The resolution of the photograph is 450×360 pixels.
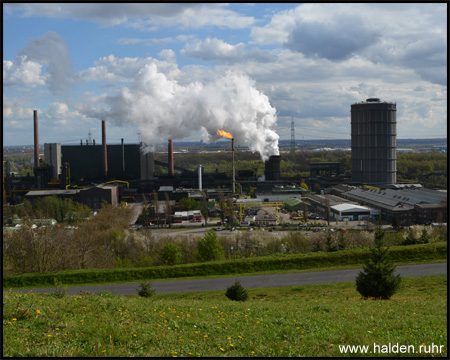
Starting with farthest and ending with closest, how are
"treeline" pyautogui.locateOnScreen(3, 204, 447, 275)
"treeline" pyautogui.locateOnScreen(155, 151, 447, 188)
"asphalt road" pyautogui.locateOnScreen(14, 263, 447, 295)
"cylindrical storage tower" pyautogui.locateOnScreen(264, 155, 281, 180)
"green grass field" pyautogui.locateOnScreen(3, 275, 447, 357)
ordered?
"treeline" pyautogui.locateOnScreen(155, 151, 447, 188)
"cylindrical storage tower" pyautogui.locateOnScreen(264, 155, 281, 180)
"treeline" pyautogui.locateOnScreen(3, 204, 447, 275)
"asphalt road" pyautogui.locateOnScreen(14, 263, 447, 295)
"green grass field" pyautogui.locateOnScreen(3, 275, 447, 357)

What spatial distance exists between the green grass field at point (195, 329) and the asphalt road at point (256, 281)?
26.7ft

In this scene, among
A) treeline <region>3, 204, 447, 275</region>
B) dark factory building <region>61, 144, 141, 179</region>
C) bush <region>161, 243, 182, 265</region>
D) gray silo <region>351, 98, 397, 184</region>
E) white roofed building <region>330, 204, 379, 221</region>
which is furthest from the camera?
gray silo <region>351, 98, 397, 184</region>

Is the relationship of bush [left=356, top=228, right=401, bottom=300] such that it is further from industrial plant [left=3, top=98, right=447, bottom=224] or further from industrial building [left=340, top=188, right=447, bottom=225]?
industrial plant [left=3, top=98, right=447, bottom=224]

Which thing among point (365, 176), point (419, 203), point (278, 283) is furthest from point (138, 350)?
point (365, 176)

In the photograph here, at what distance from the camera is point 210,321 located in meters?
9.03

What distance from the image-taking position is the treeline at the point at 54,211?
1901 inches

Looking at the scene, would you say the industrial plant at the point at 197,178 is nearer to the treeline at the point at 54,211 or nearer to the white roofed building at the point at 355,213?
the white roofed building at the point at 355,213

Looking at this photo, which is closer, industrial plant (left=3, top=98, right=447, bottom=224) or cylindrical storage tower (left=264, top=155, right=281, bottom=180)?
industrial plant (left=3, top=98, right=447, bottom=224)

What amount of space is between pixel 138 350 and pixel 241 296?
842 cm

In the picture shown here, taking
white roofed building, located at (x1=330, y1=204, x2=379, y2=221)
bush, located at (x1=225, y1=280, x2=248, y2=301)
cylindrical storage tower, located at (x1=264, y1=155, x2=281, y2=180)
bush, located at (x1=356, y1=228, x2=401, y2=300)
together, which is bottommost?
white roofed building, located at (x1=330, y1=204, x2=379, y2=221)

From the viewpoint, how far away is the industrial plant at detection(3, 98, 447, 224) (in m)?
57.9

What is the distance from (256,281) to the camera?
20.2m

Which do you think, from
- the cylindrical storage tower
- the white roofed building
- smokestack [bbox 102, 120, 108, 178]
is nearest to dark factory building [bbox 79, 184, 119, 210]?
smokestack [bbox 102, 120, 108, 178]

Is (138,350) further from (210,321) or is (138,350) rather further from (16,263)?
(16,263)
